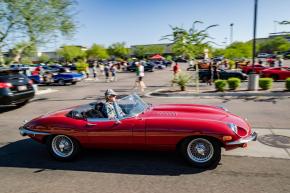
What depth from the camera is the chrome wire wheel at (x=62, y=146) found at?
222 inches

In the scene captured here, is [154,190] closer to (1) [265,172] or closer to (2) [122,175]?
(2) [122,175]

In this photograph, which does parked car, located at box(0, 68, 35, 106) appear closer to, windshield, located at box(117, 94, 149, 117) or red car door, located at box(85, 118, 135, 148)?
red car door, located at box(85, 118, 135, 148)

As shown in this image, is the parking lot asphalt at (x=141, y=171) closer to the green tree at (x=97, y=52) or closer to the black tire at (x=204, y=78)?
the black tire at (x=204, y=78)

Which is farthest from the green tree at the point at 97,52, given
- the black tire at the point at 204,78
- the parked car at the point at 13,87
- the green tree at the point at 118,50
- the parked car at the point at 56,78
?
the parked car at the point at 13,87

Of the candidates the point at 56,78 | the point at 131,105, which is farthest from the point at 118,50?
the point at 131,105

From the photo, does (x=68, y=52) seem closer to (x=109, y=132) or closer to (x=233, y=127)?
(x=109, y=132)

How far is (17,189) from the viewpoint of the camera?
4.51 metres

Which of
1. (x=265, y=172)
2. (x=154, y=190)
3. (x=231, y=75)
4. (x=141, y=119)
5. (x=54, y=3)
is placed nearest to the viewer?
(x=154, y=190)

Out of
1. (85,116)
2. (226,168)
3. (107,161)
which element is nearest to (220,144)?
(226,168)

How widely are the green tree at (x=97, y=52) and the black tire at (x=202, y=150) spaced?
8452 cm

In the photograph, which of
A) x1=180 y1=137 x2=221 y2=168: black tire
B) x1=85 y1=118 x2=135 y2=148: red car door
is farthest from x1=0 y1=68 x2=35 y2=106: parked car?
x1=180 y1=137 x2=221 y2=168: black tire

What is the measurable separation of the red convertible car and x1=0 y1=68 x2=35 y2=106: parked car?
18.6 ft

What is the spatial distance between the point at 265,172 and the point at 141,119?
8.05 ft

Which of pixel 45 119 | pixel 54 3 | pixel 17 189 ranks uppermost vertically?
pixel 54 3
